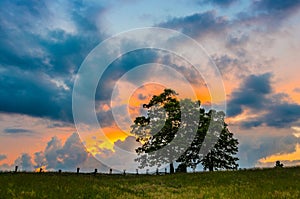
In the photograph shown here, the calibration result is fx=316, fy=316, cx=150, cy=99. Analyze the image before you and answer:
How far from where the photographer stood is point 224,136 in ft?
184

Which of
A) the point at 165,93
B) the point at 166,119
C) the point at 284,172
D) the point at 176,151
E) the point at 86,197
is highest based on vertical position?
the point at 165,93

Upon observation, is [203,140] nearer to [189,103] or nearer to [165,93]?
[189,103]

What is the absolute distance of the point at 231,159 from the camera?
5559cm

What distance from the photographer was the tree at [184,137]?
54375 millimetres

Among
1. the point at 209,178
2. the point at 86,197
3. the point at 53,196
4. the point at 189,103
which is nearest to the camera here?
the point at 53,196

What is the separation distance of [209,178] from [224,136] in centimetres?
2143

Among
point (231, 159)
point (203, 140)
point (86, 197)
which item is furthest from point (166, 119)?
point (86, 197)

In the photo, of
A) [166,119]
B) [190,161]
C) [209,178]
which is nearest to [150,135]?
[166,119]

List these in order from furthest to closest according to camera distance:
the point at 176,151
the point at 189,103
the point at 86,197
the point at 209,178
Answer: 1. the point at 189,103
2. the point at 176,151
3. the point at 209,178
4. the point at 86,197

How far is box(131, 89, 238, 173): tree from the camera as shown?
5438 cm

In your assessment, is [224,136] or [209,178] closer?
[209,178]

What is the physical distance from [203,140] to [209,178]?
64.0 feet

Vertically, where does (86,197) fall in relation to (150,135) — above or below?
below

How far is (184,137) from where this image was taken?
55.0m
